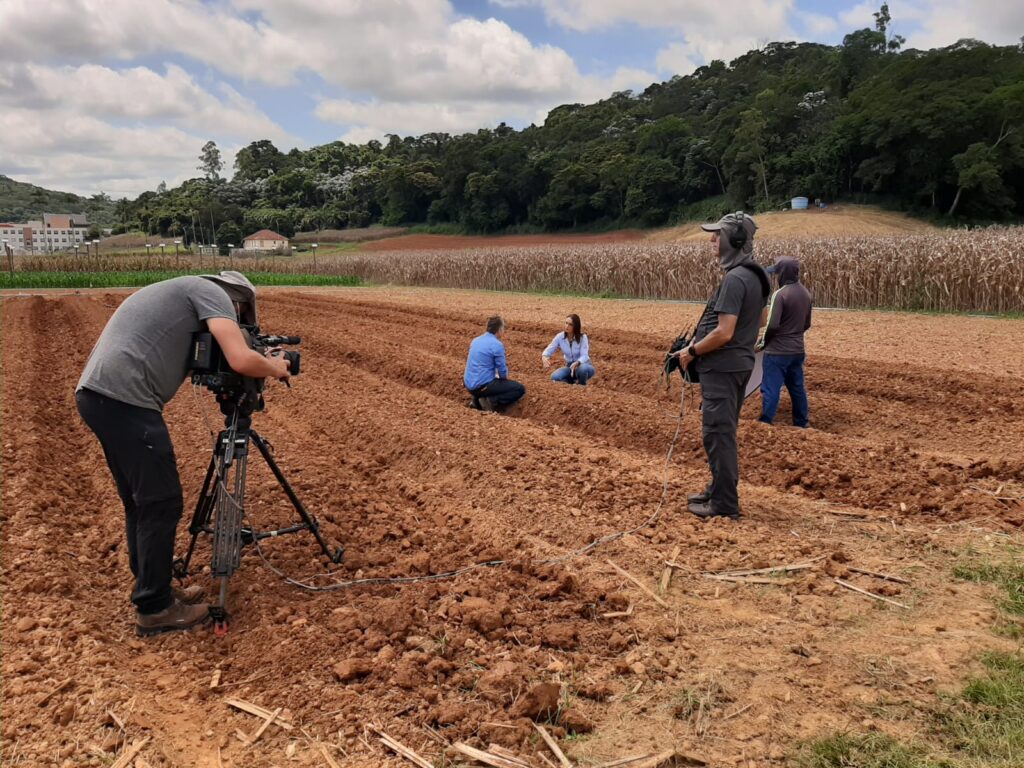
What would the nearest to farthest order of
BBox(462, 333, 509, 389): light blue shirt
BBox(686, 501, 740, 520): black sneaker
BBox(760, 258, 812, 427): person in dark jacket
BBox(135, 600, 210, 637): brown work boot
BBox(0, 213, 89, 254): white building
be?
BBox(135, 600, 210, 637): brown work boot < BBox(686, 501, 740, 520): black sneaker < BBox(760, 258, 812, 427): person in dark jacket < BBox(462, 333, 509, 389): light blue shirt < BBox(0, 213, 89, 254): white building

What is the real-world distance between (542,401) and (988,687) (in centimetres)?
676

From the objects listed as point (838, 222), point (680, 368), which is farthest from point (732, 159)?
point (680, 368)

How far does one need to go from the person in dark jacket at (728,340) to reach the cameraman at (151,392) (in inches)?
115

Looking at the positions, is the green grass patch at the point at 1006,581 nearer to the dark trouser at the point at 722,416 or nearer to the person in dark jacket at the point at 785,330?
the dark trouser at the point at 722,416

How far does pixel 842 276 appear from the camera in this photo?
19.4 m

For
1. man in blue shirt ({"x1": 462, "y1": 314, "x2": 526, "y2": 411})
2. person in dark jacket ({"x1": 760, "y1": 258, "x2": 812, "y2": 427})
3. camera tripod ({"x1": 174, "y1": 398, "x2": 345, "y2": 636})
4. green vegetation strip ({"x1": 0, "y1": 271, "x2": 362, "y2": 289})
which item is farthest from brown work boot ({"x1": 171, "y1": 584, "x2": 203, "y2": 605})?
green vegetation strip ({"x1": 0, "y1": 271, "x2": 362, "y2": 289})

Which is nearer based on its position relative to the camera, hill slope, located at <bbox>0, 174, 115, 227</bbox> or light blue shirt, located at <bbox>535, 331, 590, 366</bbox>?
light blue shirt, located at <bbox>535, 331, 590, 366</bbox>

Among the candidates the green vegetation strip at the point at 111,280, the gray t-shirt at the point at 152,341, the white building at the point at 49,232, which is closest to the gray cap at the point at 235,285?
the gray t-shirt at the point at 152,341

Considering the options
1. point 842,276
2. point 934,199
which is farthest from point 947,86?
point 842,276

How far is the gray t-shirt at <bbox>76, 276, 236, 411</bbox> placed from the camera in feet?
12.3

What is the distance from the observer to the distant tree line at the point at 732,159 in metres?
47.6

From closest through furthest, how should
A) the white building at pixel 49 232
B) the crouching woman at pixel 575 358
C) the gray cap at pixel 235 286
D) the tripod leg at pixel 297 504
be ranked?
1. the gray cap at pixel 235 286
2. the tripod leg at pixel 297 504
3. the crouching woman at pixel 575 358
4. the white building at pixel 49 232

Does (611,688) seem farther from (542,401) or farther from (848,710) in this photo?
(542,401)

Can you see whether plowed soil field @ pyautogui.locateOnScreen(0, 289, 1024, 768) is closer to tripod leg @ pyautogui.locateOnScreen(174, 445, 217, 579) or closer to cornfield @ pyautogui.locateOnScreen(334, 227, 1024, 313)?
tripod leg @ pyautogui.locateOnScreen(174, 445, 217, 579)
